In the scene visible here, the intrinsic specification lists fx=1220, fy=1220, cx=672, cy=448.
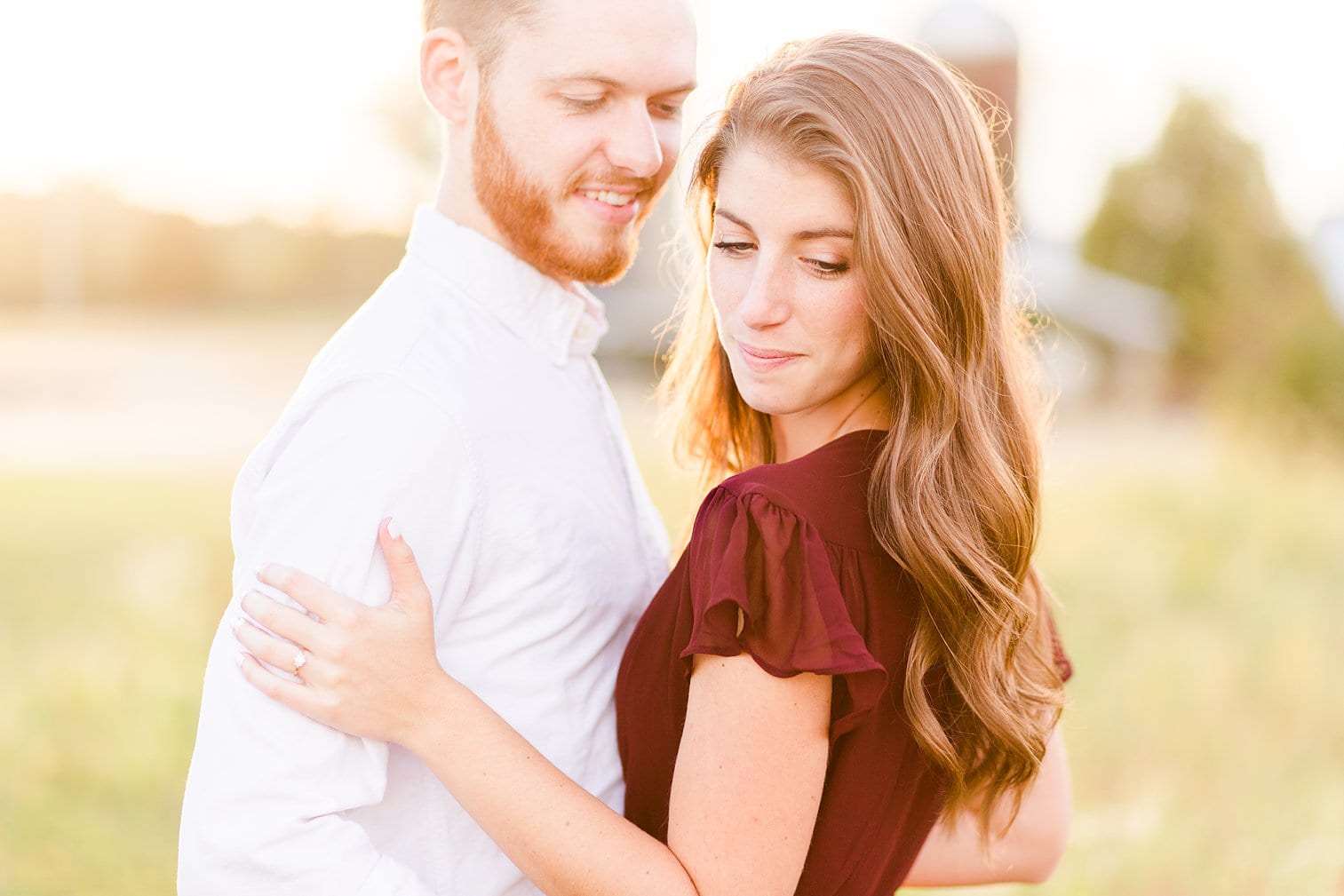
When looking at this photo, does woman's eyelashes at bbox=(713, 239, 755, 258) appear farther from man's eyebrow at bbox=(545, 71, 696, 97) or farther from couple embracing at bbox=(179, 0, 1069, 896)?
man's eyebrow at bbox=(545, 71, 696, 97)

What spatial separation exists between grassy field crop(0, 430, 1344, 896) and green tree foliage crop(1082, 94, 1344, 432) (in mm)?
4890

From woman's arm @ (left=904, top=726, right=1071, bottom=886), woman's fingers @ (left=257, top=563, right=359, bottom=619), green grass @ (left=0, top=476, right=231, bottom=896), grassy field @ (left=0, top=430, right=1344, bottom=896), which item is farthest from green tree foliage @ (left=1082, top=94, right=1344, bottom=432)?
woman's fingers @ (left=257, top=563, right=359, bottom=619)

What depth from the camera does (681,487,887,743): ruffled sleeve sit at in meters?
1.55

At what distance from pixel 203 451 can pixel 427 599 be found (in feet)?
30.3

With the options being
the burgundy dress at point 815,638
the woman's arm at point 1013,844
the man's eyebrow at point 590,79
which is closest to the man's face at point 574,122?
the man's eyebrow at point 590,79

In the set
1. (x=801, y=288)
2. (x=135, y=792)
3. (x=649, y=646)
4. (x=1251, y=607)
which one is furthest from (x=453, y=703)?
(x=1251, y=607)

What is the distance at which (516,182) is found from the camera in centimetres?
209

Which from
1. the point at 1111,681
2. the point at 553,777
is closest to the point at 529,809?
the point at 553,777

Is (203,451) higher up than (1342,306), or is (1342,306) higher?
(1342,306)

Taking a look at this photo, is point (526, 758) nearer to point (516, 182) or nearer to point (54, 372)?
point (516, 182)

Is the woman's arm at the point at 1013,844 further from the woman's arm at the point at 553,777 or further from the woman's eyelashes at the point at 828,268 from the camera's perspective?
the woman's eyelashes at the point at 828,268

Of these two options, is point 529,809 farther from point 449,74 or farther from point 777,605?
point 449,74

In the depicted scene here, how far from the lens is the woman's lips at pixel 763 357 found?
70.7 inches

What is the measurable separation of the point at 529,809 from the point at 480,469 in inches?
19.1
